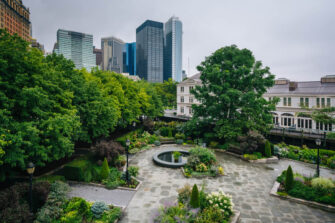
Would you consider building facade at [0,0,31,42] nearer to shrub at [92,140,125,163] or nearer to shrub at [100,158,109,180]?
shrub at [92,140,125,163]

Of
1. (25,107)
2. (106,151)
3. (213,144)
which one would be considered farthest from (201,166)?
(25,107)

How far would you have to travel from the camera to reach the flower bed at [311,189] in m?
12.3

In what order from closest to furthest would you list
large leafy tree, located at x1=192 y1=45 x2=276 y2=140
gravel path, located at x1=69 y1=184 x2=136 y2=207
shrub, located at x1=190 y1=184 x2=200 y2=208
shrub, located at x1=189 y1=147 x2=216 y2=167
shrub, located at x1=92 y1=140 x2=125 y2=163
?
shrub, located at x1=190 y1=184 x2=200 y2=208
gravel path, located at x1=69 y1=184 x2=136 y2=207
shrub, located at x1=92 y1=140 x2=125 y2=163
shrub, located at x1=189 y1=147 x2=216 y2=167
large leafy tree, located at x1=192 y1=45 x2=276 y2=140

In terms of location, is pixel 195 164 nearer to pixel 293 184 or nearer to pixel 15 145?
pixel 293 184

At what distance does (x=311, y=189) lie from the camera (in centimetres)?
1324

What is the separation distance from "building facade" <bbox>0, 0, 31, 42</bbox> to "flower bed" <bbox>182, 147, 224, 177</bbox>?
356 ft

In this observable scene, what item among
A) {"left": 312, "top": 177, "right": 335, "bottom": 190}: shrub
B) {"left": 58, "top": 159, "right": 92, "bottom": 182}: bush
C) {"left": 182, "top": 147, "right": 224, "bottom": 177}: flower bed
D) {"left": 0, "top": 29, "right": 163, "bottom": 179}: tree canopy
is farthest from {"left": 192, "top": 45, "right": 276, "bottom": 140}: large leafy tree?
{"left": 0, "top": 29, "right": 163, "bottom": 179}: tree canopy

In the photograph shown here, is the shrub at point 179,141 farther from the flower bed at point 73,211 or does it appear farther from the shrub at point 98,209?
the shrub at point 98,209

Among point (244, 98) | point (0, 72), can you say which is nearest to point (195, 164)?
point (244, 98)

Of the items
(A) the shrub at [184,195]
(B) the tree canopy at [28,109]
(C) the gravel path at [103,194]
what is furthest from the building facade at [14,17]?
(A) the shrub at [184,195]

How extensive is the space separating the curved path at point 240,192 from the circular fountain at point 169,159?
543 millimetres

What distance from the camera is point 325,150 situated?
22.0 m

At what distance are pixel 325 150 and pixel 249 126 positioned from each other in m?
8.30

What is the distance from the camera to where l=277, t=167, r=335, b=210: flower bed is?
1234 cm
